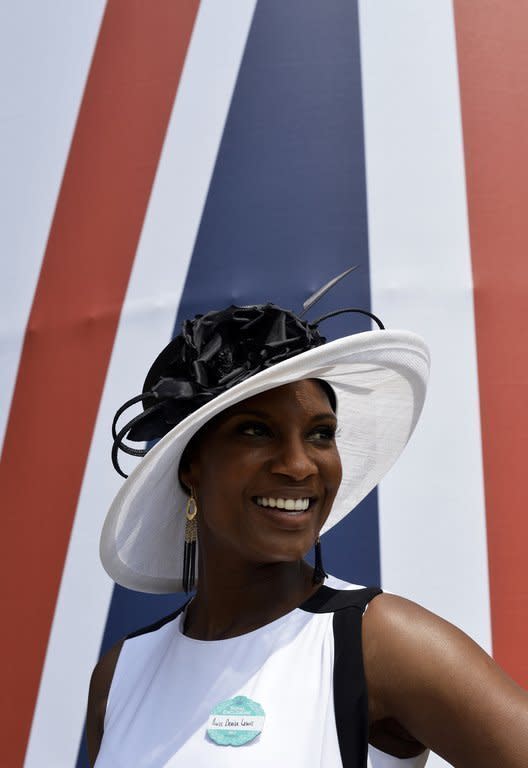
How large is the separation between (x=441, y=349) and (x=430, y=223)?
1.02 feet

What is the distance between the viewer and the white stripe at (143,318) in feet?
7.72

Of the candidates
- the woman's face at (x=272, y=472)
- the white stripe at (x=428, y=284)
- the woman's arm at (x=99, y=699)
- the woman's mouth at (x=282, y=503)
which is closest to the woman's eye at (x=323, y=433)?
the woman's face at (x=272, y=472)

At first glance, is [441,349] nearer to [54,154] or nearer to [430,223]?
[430,223]

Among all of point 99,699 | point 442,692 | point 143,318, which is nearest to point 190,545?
point 99,699

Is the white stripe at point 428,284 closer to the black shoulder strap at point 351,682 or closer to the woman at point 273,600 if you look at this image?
the woman at point 273,600

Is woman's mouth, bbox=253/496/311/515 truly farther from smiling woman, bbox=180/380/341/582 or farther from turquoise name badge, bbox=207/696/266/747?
turquoise name badge, bbox=207/696/266/747

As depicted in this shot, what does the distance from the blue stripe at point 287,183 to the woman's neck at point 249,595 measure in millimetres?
841

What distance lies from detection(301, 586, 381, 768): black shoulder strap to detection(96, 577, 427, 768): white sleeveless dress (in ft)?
0.05

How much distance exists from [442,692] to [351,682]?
12 centimetres

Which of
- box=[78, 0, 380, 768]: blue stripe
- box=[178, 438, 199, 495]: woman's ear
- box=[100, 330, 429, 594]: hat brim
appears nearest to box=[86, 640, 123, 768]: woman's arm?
box=[100, 330, 429, 594]: hat brim

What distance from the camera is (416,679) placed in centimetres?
124

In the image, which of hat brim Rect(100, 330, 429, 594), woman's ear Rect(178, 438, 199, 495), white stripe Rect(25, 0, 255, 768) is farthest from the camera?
white stripe Rect(25, 0, 255, 768)

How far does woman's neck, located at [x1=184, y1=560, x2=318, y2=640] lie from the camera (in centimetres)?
148

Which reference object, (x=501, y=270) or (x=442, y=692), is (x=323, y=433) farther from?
(x=501, y=270)
